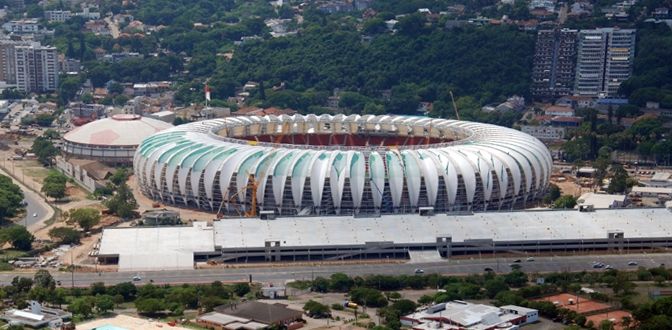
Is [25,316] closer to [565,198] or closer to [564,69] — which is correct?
[565,198]

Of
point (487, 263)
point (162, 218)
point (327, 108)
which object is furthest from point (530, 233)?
point (327, 108)

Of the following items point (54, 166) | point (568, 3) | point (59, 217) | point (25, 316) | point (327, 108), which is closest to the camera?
point (25, 316)

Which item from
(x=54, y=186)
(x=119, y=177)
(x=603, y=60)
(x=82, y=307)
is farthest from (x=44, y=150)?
(x=603, y=60)

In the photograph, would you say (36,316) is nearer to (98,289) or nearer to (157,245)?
(98,289)

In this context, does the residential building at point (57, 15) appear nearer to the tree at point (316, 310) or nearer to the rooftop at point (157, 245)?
the rooftop at point (157, 245)

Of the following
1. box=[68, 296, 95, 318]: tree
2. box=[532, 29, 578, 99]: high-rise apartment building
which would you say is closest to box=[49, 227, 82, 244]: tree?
box=[68, 296, 95, 318]: tree

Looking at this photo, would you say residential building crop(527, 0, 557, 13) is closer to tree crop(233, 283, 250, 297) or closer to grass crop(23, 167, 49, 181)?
grass crop(23, 167, 49, 181)
